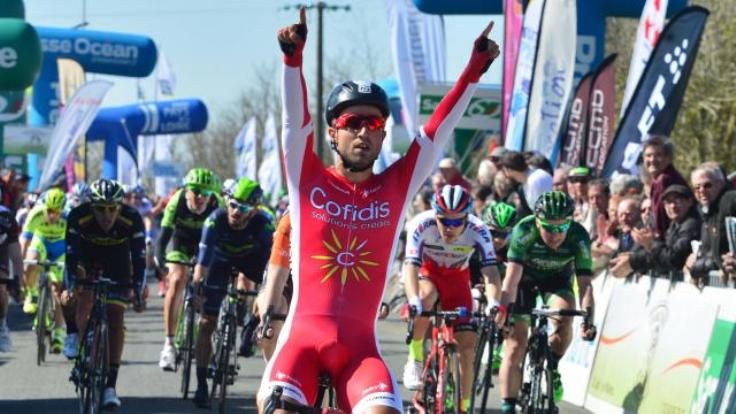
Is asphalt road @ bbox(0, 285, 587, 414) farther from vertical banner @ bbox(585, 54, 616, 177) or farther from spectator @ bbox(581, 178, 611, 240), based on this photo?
vertical banner @ bbox(585, 54, 616, 177)

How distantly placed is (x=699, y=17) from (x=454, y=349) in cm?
663

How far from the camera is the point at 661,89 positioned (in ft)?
55.6

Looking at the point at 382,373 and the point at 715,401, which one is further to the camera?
the point at 715,401

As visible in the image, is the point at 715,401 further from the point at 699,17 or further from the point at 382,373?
the point at 699,17

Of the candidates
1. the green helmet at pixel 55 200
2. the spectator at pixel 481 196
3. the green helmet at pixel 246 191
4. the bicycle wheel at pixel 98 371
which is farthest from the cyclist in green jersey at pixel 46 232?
the bicycle wheel at pixel 98 371

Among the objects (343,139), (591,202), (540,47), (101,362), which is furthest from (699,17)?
(343,139)

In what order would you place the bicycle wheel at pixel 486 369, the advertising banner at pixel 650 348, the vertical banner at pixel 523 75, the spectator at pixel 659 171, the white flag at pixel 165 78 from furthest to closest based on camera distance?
the white flag at pixel 165 78 → the vertical banner at pixel 523 75 → the spectator at pixel 659 171 → the bicycle wheel at pixel 486 369 → the advertising banner at pixel 650 348

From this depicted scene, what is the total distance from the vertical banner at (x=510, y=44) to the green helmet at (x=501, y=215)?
8.18 meters

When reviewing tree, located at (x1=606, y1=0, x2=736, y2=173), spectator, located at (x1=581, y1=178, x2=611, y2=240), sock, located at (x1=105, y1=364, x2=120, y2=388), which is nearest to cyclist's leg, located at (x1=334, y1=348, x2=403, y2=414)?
sock, located at (x1=105, y1=364, x2=120, y2=388)

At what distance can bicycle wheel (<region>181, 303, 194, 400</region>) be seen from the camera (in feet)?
46.4

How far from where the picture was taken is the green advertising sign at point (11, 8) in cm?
2222

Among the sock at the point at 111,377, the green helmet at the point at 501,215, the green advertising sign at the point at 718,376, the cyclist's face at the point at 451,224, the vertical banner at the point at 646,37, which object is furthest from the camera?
the vertical banner at the point at 646,37

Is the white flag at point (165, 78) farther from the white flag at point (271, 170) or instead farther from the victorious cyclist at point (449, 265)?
the victorious cyclist at point (449, 265)

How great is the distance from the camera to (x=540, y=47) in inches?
800
